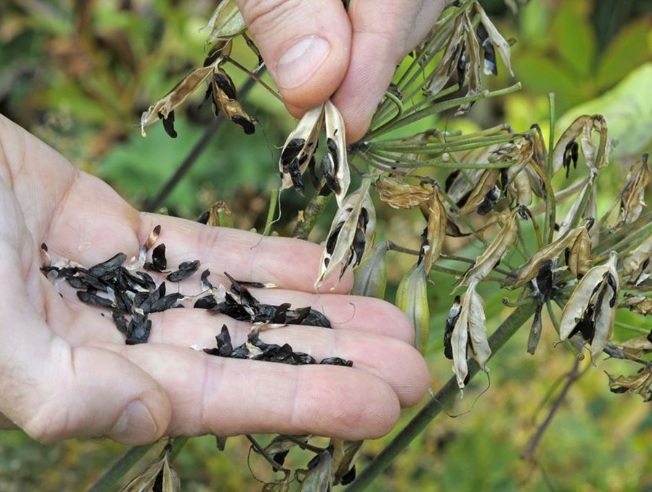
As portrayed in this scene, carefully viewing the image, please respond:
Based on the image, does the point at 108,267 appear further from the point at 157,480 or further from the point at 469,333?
the point at 469,333

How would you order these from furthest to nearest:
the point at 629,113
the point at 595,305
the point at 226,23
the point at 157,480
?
the point at 629,113
the point at 226,23
the point at 157,480
the point at 595,305

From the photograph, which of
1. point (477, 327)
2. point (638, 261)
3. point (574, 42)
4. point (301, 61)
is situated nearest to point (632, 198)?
point (638, 261)

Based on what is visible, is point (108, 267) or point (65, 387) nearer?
point (65, 387)

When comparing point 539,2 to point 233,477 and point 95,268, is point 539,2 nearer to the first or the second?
point 233,477

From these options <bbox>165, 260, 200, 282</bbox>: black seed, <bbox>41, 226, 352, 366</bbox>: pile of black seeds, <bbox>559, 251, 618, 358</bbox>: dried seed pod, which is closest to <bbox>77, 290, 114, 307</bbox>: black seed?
<bbox>41, 226, 352, 366</bbox>: pile of black seeds

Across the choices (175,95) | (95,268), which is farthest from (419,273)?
(95,268)

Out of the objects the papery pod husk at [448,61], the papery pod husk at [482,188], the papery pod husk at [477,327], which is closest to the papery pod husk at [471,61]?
the papery pod husk at [448,61]
